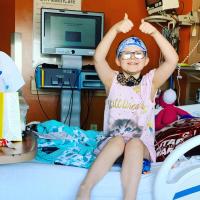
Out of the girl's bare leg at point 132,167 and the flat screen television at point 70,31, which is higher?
the flat screen television at point 70,31

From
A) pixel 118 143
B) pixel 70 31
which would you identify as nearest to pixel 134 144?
pixel 118 143

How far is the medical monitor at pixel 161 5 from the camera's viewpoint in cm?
320

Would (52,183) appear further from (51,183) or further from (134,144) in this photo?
(134,144)

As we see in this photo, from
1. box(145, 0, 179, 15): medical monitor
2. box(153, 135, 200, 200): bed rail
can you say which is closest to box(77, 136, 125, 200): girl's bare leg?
box(153, 135, 200, 200): bed rail

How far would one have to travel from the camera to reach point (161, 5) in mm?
3209

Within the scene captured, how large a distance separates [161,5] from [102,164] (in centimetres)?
233

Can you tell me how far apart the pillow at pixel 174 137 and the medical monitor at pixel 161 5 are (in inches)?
71.6

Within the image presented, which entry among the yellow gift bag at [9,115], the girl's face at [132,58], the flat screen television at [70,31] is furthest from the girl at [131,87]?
the flat screen television at [70,31]

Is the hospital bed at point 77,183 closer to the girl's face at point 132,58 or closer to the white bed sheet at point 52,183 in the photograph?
the white bed sheet at point 52,183

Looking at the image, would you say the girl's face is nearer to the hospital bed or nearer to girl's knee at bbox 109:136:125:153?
girl's knee at bbox 109:136:125:153

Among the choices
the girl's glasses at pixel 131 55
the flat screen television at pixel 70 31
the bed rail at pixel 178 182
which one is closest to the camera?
the bed rail at pixel 178 182

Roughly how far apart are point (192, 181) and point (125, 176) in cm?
27

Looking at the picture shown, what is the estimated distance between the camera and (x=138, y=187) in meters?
1.28

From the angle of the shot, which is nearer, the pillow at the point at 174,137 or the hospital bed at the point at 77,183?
the hospital bed at the point at 77,183
